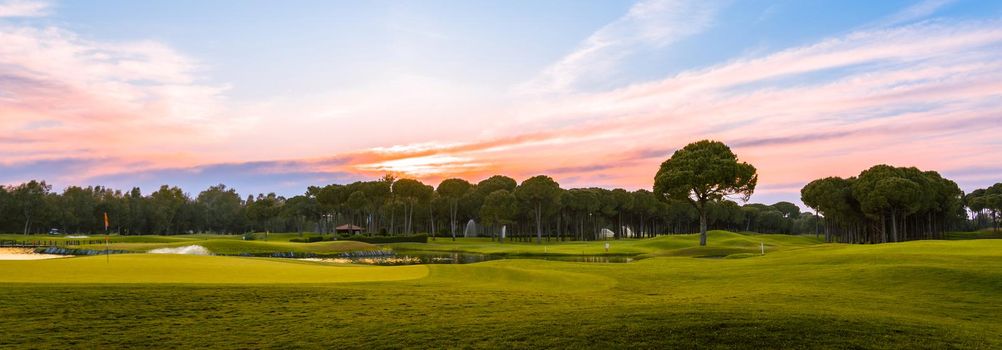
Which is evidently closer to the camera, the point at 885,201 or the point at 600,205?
the point at 885,201

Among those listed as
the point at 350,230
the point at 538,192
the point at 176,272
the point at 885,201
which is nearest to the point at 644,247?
the point at 885,201

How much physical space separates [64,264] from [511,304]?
24.3 meters

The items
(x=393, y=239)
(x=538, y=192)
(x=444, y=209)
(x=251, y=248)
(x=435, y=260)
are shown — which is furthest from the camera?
(x=444, y=209)

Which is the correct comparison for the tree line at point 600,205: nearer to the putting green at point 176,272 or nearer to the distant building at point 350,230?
the distant building at point 350,230

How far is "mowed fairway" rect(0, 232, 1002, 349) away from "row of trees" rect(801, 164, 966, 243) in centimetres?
5723

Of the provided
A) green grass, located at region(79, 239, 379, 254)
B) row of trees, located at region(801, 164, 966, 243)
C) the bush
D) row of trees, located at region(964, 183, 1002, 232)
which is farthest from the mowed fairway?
row of trees, located at region(964, 183, 1002, 232)

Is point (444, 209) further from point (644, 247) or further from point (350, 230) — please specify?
point (644, 247)

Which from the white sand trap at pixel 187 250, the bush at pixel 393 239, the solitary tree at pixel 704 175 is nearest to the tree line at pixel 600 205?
the solitary tree at pixel 704 175

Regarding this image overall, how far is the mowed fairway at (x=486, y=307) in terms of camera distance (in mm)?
14031

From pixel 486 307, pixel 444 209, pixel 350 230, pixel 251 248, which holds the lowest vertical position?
pixel 251 248

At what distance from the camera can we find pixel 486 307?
64.0ft

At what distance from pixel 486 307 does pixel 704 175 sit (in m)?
58.1

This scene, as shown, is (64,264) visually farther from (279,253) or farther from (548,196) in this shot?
(548,196)

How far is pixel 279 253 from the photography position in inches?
2808
